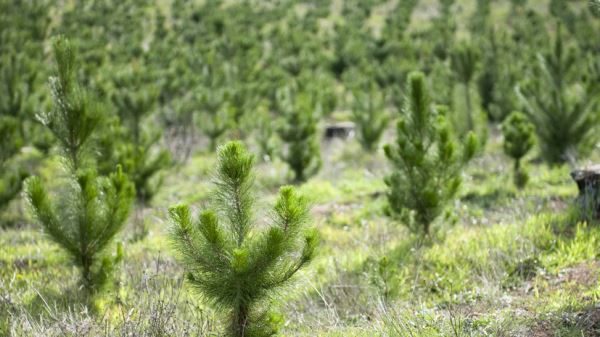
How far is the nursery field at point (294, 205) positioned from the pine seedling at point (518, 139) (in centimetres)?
3

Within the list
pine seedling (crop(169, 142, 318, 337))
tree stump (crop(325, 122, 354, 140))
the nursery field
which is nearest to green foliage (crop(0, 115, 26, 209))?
the nursery field

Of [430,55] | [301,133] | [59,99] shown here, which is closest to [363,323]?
[59,99]

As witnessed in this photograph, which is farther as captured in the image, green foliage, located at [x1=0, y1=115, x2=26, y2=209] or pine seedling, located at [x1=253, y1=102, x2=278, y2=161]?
pine seedling, located at [x1=253, y1=102, x2=278, y2=161]

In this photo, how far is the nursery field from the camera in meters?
3.43

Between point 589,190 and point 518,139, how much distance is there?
315 cm

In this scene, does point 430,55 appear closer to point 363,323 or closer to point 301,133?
point 301,133

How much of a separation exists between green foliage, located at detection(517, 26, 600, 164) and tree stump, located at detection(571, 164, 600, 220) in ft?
11.0

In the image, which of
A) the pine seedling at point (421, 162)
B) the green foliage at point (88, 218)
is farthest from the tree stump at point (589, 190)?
the green foliage at point (88, 218)

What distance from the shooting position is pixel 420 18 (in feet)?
103

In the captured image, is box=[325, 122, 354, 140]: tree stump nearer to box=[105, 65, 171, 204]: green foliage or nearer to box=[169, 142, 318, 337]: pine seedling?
box=[105, 65, 171, 204]: green foliage

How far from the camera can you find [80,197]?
15.4 feet

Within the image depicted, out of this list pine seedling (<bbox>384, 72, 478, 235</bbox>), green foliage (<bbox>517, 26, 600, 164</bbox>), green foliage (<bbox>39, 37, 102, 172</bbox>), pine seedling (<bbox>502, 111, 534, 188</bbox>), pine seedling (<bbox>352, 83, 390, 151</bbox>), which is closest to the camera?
green foliage (<bbox>39, 37, 102, 172</bbox>)

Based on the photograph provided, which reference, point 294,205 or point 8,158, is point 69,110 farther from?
point 8,158

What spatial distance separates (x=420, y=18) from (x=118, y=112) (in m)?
23.0
